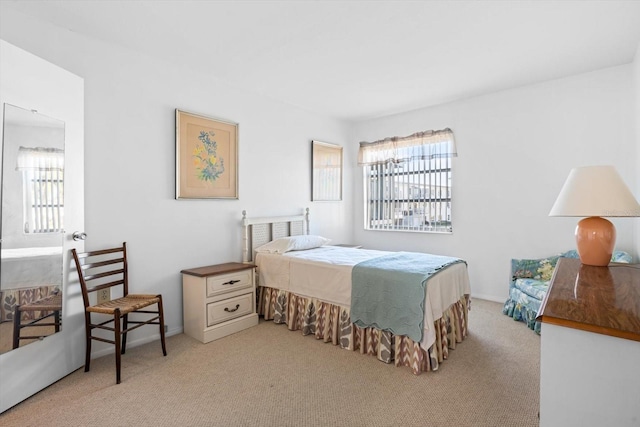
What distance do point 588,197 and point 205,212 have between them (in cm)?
313

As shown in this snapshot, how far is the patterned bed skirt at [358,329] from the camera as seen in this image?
2436 mm

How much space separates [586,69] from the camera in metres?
3.35

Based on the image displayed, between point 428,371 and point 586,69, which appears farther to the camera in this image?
point 586,69

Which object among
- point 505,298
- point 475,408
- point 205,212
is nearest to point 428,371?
point 475,408

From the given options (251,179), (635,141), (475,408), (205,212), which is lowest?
(475,408)

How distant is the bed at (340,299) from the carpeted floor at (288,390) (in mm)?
123

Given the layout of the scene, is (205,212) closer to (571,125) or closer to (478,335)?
(478,335)

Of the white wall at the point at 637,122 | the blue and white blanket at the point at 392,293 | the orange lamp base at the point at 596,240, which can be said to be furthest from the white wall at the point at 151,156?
the white wall at the point at 637,122

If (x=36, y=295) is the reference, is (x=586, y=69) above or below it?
above

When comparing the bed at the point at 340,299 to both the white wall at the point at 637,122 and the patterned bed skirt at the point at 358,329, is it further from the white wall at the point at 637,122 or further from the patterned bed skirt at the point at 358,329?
the white wall at the point at 637,122

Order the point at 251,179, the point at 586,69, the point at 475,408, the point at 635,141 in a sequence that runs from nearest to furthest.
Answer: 1. the point at 475,408
2. the point at 635,141
3. the point at 586,69
4. the point at 251,179

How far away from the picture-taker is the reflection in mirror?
196 centimetres

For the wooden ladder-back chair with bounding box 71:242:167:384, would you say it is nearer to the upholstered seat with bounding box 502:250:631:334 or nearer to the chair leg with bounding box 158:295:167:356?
the chair leg with bounding box 158:295:167:356

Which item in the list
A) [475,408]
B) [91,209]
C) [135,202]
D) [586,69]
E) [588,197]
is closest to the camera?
[588,197]
